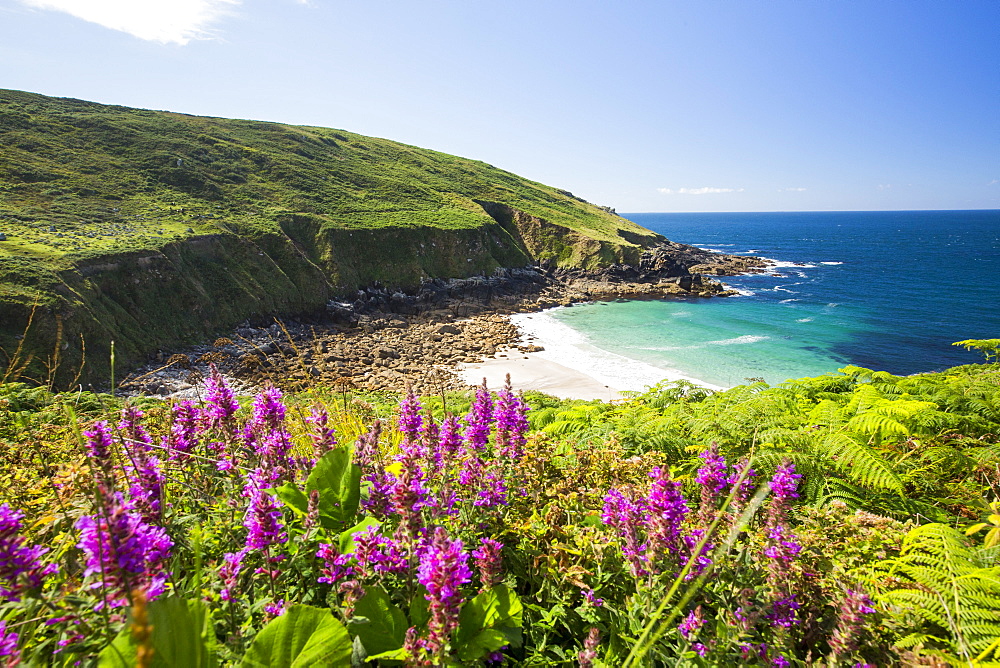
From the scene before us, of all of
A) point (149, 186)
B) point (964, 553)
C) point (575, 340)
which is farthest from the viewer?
point (149, 186)

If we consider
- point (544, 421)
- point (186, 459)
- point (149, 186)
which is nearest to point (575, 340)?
point (544, 421)

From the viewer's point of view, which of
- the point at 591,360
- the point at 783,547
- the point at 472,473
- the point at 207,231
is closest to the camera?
the point at 783,547

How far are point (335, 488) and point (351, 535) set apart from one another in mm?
360

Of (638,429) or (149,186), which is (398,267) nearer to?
(149,186)

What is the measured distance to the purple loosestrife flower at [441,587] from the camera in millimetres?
1661

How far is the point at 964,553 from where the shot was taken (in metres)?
2.57

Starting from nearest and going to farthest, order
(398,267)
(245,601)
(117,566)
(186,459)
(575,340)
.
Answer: (117,566), (245,601), (186,459), (575,340), (398,267)

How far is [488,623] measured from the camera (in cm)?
195

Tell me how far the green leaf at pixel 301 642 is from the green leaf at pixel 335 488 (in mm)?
824

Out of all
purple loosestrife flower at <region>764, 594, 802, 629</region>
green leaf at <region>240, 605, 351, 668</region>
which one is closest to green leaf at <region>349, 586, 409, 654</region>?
green leaf at <region>240, 605, 351, 668</region>

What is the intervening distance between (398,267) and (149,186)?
23361 millimetres

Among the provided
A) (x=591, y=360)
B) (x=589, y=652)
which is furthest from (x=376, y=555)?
(x=591, y=360)

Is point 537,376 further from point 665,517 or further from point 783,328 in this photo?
point 783,328

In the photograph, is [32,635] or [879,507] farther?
[879,507]
